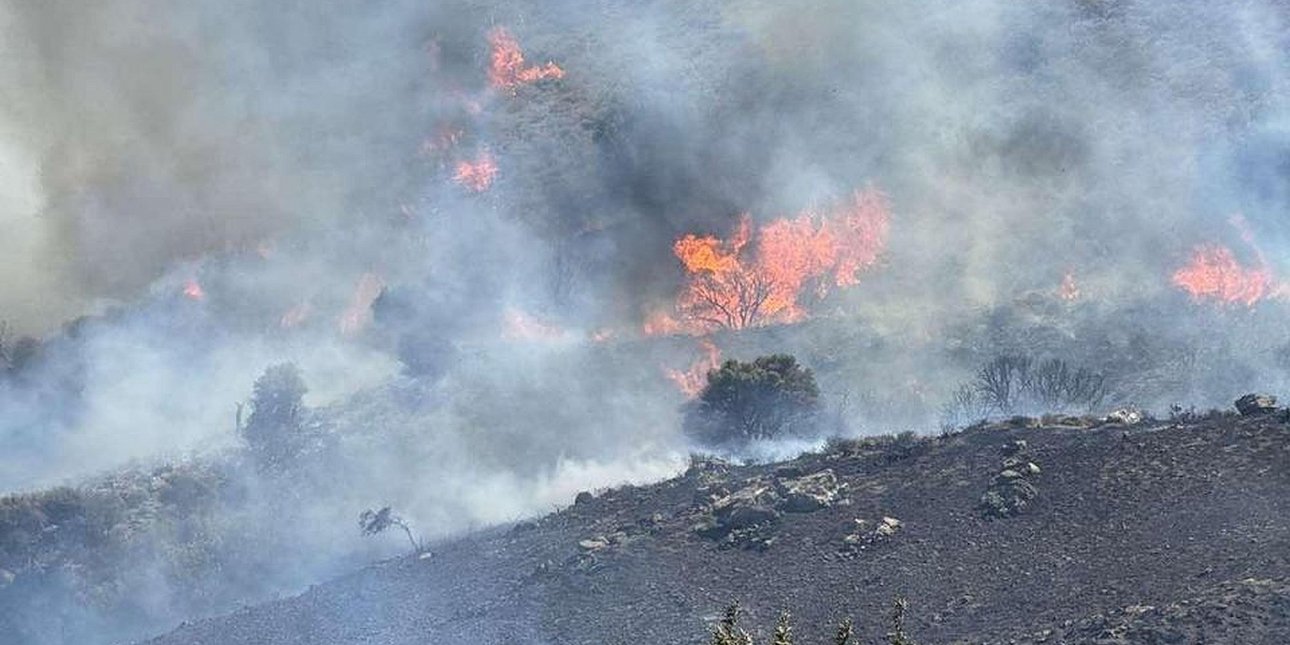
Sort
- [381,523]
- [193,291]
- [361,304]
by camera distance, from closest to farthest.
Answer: [381,523], [361,304], [193,291]

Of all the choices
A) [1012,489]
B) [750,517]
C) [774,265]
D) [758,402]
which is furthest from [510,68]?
[1012,489]

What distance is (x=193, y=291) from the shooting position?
127m

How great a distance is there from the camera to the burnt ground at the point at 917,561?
42.7m

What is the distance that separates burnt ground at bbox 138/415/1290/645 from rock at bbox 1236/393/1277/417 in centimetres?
79

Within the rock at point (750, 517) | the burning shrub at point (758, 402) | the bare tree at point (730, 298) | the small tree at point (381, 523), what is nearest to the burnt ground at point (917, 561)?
the rock at point (750, 517)

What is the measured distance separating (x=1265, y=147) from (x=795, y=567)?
72.1 m

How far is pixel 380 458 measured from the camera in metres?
92.7

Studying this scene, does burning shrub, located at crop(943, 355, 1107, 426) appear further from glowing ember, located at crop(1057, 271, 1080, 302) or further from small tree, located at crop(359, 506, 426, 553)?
small tree, located at crop(359, 506, 426, 553)

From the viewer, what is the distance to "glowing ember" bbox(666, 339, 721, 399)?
97000 millimetres

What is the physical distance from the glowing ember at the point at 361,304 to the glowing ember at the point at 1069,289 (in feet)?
169

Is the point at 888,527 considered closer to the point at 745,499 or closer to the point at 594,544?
the point at 745,499

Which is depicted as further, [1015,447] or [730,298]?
[730,298]

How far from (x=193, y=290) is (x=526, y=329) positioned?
106 ft

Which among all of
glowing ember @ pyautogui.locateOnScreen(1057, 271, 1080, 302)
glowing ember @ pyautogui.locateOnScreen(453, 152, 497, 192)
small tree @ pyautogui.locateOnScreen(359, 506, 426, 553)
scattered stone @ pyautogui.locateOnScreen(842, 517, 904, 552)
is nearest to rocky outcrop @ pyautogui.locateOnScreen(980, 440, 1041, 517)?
scattered stone @ pyautogui.locateOnScreen(842, 517, 904, 552)
